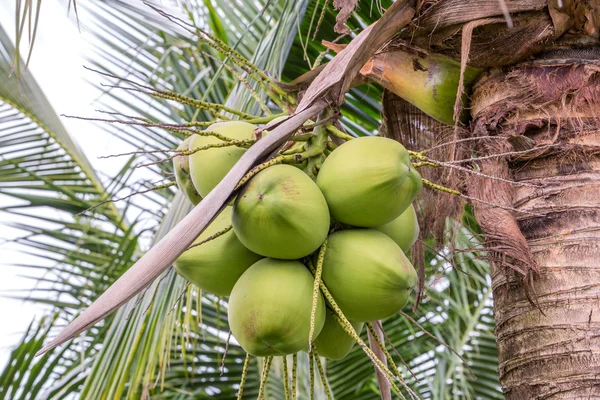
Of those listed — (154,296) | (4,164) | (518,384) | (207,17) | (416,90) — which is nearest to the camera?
(518,384)

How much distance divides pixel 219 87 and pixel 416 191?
2.36 m

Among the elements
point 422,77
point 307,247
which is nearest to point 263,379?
point 307,247

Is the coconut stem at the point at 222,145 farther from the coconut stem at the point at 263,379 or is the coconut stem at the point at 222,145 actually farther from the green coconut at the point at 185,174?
the coconut stem at the point at 263,379

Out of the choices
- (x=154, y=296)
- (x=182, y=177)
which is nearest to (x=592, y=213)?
(x=182, y=177)

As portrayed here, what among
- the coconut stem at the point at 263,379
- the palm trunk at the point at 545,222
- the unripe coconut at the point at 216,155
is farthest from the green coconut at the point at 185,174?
the palm trunk at the point at 545,222

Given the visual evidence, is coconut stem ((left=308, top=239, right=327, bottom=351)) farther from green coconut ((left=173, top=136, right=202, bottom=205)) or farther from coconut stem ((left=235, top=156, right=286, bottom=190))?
green coconut ((left=173, top=136, right=202, bottom=205))

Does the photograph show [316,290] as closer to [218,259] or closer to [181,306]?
[218,259]

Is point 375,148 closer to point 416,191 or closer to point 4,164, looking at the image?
point 416,191

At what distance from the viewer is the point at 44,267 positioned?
12.1 feet

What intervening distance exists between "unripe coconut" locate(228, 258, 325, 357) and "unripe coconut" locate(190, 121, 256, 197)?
0.61 ft

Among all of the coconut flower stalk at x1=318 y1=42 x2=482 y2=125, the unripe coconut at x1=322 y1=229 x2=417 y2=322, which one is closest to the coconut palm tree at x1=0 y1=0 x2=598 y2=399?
the coconut flower stalk at x1=318 y1=42 x2=482 y2=125

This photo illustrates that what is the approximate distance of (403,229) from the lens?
1.18 metres

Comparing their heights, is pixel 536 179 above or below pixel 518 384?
above

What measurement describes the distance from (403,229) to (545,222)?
0.27 m
